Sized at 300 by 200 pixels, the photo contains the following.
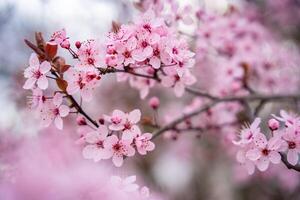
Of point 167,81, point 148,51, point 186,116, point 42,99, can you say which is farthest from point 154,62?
point 186,116

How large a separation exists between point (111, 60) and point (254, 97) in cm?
117

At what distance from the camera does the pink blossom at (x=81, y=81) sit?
5.45 feet

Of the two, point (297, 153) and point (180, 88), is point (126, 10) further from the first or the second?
point (297, 153)

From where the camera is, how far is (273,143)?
1634 mm

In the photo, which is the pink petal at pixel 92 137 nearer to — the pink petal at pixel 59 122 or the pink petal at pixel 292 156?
the pink petal at pixel 59 122

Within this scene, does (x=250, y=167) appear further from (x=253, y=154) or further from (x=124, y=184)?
(x=124, y=184)

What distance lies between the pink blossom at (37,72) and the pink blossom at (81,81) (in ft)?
0.24

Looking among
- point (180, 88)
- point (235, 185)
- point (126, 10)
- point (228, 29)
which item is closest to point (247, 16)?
point (228, 29)

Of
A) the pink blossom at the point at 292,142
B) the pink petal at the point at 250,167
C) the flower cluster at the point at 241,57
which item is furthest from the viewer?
the flower cluster at the point at 241,57

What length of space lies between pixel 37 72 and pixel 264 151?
826 mm

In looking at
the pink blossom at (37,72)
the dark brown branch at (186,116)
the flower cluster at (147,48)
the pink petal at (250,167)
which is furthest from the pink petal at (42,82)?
the pink petal at (250,167)

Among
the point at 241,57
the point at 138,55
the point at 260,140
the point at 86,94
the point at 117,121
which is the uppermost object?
the point at 241,57

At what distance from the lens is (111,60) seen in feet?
5.52

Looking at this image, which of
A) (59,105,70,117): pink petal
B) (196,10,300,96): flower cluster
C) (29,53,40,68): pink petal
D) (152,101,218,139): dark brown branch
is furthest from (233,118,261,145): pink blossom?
(196,10,300,96): flower cluster
